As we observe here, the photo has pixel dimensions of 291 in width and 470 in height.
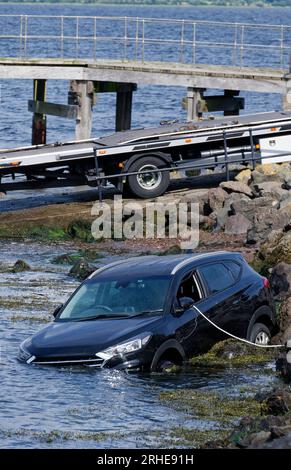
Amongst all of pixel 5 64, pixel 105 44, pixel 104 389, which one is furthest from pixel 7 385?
pixel 105 44

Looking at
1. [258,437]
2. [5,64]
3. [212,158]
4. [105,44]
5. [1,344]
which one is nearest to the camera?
[258,437]

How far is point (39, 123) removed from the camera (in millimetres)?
37719

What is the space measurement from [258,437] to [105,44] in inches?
3382

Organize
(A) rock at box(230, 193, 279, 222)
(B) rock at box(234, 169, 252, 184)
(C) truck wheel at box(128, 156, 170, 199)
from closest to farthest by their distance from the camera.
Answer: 1. (A) rock at box(230, 193, 279, 222)
2. (C) truck wheel at box(128, 156, 170, 199)
3. (B) rock at box(234, 169, 252, 184)

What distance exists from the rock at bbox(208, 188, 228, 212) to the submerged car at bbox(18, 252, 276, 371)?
32.0ft

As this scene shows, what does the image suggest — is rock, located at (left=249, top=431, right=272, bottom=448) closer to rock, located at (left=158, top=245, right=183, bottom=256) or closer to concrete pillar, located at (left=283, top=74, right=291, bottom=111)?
rock, located at (left=158, top=245, right=183, bottom=256)

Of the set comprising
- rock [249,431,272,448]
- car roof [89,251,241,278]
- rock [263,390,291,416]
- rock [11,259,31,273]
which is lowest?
rock [11,259,31,273]

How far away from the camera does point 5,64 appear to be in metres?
33.6

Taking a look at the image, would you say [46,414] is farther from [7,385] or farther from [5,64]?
[5,64]

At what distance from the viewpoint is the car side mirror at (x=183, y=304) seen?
1500 cm

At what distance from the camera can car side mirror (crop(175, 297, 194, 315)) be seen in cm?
1500

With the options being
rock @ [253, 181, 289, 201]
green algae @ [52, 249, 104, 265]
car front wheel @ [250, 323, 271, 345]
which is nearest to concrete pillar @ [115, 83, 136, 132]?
rock @ [253, 181, 289, 201]

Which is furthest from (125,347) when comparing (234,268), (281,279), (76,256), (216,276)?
(76,256)

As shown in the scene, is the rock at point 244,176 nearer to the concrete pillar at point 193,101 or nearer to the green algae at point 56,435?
the concrete pillar at point 193,101
